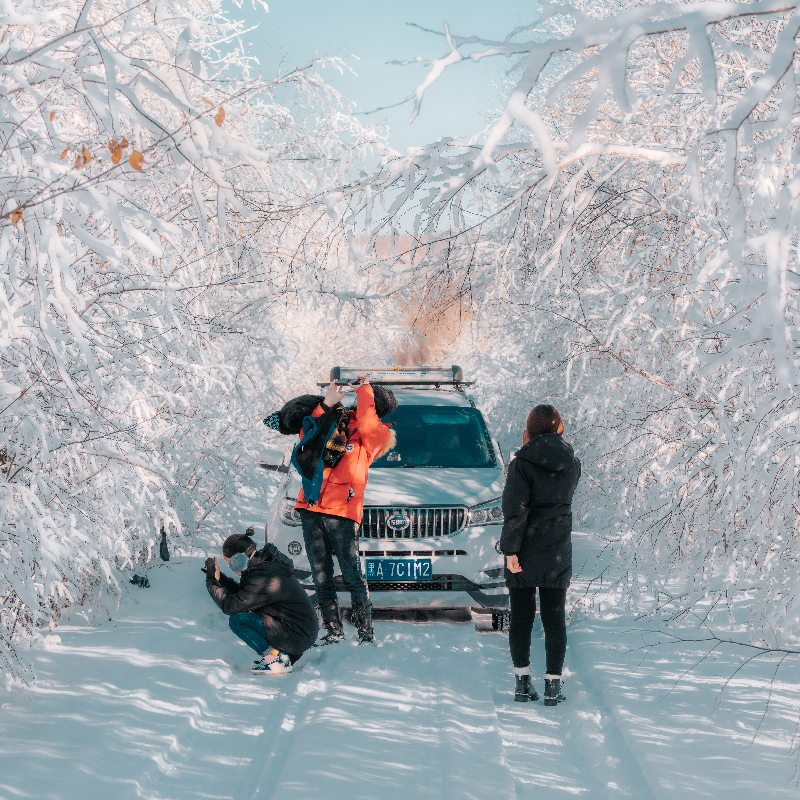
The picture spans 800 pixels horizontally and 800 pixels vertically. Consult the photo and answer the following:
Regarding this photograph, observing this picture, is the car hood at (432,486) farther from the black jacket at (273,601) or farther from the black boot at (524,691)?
the black boot at (524,691)

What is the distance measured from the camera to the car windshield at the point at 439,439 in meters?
6.73

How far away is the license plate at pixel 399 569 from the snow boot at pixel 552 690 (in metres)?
1.31

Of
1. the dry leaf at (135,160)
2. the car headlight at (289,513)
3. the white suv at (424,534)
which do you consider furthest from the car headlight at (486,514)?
the dry leaf at (135,160)

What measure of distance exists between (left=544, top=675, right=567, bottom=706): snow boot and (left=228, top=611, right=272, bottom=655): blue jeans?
74.0 inches

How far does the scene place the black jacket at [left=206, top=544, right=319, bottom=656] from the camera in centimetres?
512

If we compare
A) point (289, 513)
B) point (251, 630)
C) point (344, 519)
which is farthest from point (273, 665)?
→ point (289, 513)

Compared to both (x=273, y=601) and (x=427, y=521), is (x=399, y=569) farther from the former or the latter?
(x=273, y=601)

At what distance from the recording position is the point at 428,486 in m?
6.14

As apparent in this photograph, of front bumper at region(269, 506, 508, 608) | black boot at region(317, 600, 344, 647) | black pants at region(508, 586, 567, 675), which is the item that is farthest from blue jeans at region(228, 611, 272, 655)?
black pants at region(508, 586, 567, 675)

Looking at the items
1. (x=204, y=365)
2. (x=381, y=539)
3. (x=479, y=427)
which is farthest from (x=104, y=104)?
(x=479, y=427)

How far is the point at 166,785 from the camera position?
352 cm

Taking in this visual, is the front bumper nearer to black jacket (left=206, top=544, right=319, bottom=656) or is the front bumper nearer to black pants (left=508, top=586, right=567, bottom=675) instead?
black jacket (left=206, top=544, right=319, bottom=656)

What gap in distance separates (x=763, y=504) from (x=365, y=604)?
3.16 metres

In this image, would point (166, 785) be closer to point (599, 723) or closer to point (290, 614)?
point (290, 614)
